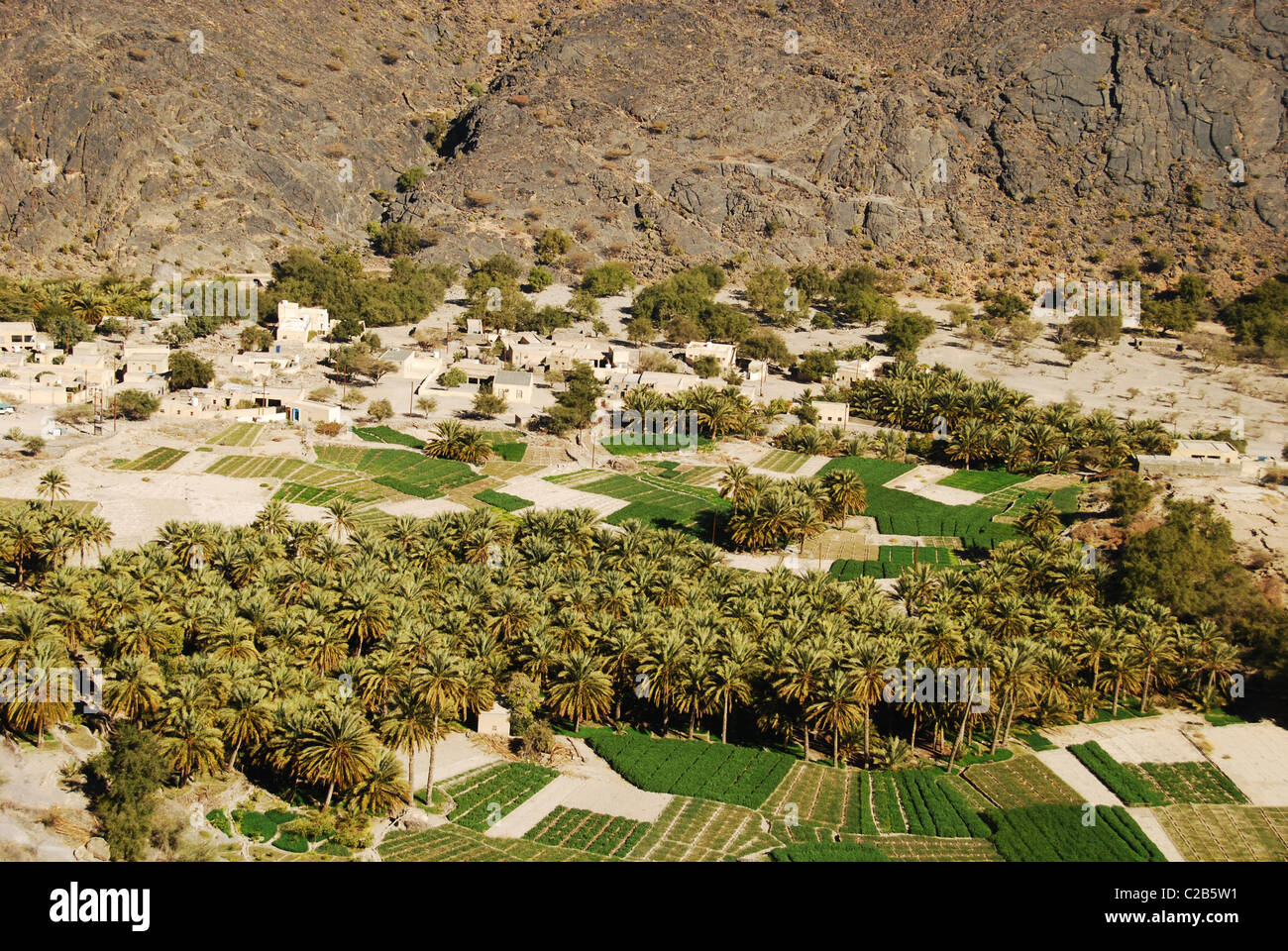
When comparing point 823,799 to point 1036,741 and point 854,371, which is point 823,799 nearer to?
point 1036,741

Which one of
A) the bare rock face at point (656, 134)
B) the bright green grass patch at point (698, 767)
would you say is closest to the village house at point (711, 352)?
the bare rock face at point (656, 134)

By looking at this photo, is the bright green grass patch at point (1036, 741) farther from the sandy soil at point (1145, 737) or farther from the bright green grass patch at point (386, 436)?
the bright green grass patch at point (386, 436)

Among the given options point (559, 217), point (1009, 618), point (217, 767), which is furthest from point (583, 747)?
point (559, 217)

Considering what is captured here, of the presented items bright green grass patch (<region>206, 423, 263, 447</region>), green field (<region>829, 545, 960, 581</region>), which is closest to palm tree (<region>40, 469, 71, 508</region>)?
bright green grass patch (<region>206, 423, 263, 447</region>)

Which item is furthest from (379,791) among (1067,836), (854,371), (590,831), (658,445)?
(854,371)

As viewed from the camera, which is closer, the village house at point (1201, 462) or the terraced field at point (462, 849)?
the terraced field at point (462, 849)

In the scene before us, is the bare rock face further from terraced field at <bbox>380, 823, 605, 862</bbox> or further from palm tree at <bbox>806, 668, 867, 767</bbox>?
terraced field at <bbox>380, 823, 605, 862</bbox>

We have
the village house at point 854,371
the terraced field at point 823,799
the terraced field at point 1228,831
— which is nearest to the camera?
the terraced field at point 1228,831
